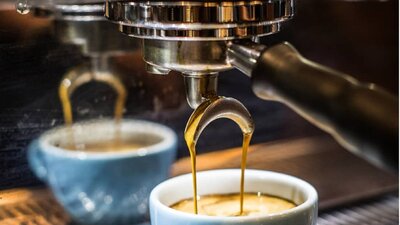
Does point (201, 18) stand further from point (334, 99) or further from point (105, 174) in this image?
point (105, 174)

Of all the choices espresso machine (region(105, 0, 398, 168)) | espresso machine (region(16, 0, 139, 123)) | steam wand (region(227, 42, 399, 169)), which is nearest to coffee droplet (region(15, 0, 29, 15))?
espresso machine (region(16, 0, 139, 123))

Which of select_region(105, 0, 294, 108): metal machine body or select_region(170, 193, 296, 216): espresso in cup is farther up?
select_region(105, 0, 294, 108): metal machine body

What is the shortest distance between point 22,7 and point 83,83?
99 millimetres

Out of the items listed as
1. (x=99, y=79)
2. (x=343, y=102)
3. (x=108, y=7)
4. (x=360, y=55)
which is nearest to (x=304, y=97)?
(x=343, y=102)

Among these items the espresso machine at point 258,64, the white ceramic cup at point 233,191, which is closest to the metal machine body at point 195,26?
the espresso machine at point 258,64

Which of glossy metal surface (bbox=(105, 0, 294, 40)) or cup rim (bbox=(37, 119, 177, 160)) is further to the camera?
cup rim (bbox=(37, 119, 177, 160))

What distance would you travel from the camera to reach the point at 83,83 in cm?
63

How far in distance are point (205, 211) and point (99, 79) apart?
0.54 ft

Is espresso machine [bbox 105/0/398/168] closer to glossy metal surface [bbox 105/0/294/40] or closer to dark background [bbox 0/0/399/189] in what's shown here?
glossy metal surface [bbox 105/0/294/40]

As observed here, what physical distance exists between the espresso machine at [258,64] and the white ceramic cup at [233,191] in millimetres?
82

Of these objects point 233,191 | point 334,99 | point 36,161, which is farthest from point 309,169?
point 334,99

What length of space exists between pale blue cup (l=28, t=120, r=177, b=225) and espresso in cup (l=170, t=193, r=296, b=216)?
11 centimetres

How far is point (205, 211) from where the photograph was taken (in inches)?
21.6

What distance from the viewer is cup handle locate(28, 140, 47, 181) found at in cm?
60
